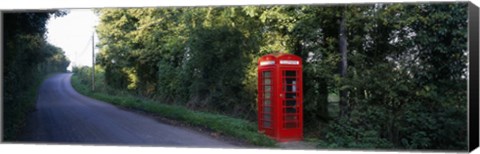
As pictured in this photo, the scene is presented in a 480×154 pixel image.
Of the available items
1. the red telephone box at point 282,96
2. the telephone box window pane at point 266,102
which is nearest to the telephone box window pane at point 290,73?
the red telephone box at point 282,96

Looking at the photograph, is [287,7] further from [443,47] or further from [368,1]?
[443,47]

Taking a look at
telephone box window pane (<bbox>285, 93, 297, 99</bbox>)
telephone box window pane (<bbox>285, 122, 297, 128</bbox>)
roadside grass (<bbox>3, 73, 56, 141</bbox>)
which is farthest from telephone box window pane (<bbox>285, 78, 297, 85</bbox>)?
roadside grass (<bbox>3, 73, 56, 141</bbox>)

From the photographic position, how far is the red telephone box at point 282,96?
8.89 meters

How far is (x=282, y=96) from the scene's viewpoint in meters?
8.91

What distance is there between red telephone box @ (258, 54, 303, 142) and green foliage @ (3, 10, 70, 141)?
3.38 m

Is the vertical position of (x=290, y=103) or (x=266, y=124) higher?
(x=290, y=103)

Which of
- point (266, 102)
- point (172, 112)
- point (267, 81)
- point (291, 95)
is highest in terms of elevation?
point (267, 81)

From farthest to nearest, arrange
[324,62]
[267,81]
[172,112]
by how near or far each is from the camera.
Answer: [172,112] < [324,62] < [267,81]

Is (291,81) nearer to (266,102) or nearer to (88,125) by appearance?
(266,102)

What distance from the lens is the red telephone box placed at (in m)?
8.89

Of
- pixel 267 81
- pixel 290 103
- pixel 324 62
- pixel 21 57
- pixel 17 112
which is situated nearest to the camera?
pixel 290 103

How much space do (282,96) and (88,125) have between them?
3.36 metres

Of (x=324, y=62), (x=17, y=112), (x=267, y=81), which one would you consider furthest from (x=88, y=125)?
(x=324, y=62)

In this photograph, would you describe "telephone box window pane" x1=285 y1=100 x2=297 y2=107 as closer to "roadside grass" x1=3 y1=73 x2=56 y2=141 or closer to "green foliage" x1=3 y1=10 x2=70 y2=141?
"green foliage" x1=3 y1=10 x2=70 y2=141
